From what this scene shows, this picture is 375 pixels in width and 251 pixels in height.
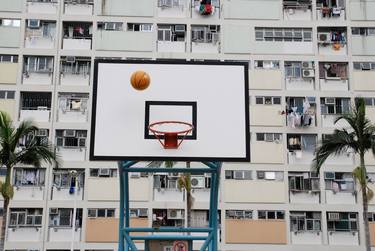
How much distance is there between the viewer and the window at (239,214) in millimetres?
24578

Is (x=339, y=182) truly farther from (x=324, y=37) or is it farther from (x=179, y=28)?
(x=179, y=28)

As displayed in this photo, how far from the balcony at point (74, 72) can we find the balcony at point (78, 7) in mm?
2202

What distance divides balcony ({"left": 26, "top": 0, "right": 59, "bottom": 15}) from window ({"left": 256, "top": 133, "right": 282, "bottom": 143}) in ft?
35.6

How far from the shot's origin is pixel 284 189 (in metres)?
24.8

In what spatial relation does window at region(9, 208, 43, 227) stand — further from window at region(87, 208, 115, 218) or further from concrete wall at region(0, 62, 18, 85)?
concrete wall at region(0, 62, 18, 85)

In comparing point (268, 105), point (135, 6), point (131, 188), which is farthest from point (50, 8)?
point (268, 105)

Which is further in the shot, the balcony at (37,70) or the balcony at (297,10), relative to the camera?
the balcony at (297,10)

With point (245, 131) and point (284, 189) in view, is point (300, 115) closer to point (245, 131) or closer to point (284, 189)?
point (284, 189)

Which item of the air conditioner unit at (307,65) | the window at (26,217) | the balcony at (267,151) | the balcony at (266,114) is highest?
the air conditioner unit at (307,65)

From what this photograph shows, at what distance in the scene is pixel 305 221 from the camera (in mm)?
24688

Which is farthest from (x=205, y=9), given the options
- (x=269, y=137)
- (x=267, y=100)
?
(x=269, y=137)

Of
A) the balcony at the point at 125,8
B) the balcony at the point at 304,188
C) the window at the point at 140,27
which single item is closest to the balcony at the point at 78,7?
the balcony at the point at 125,8

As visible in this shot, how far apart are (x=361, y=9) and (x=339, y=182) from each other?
8.21 meters

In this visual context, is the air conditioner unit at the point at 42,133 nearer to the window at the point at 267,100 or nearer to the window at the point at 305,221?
the window at the point at 267,100
